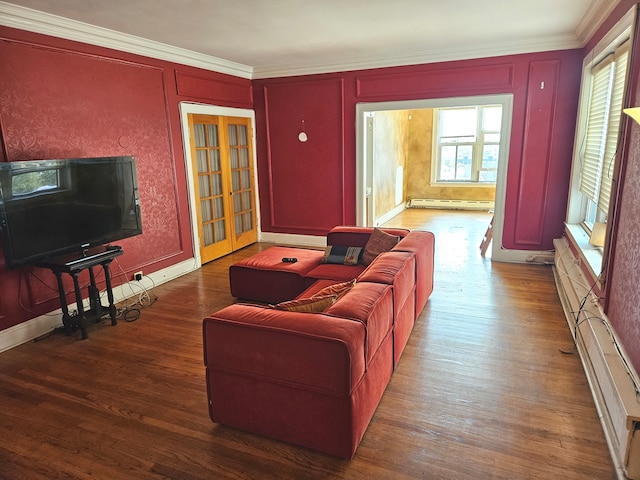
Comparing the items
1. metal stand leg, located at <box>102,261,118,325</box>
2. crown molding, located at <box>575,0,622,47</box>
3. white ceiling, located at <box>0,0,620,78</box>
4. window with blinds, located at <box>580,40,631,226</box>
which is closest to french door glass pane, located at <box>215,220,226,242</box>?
white ceiling, located at <box>0,0,620,78</box>

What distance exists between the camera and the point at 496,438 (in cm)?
221

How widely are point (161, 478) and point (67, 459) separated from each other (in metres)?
0.56

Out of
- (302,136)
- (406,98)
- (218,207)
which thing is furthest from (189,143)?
(406,98)

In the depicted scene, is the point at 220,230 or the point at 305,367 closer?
the point at 305,367

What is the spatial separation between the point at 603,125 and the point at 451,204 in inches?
220

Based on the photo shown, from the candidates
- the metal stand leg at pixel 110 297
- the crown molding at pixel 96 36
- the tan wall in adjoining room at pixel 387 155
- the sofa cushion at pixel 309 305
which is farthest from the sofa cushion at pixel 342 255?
the tan wall in adjoining room at pixel 387 155

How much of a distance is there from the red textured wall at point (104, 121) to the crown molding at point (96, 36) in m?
0.06

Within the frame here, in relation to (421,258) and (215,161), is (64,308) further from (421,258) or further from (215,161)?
(421,258)

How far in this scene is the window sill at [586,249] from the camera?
319cm

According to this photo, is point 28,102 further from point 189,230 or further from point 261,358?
point 261,358

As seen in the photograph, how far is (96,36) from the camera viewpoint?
3855 millimetres

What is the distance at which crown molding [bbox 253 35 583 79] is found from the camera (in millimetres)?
4668

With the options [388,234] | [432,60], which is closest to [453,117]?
[432,60]

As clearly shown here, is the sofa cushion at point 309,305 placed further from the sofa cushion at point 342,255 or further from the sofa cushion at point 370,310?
the sofa cushion at point 342,255
